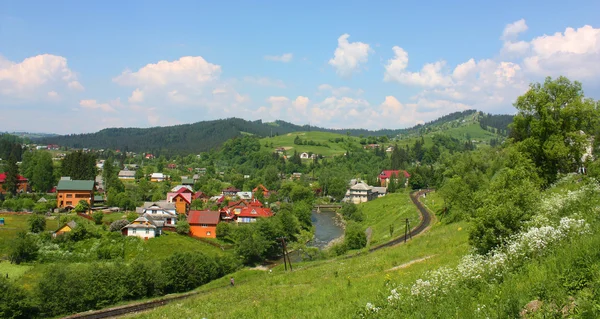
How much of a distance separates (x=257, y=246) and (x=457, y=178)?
2649cm

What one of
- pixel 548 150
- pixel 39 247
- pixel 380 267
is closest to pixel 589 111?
pixel 548 150

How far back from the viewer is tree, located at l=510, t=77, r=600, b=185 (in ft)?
86.5

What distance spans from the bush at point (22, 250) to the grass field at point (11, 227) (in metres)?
2.27

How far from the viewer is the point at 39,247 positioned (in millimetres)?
47375

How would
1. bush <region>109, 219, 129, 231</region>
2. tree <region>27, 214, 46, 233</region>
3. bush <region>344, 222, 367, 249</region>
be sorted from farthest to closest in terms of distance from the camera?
bush <region>109, 219, 129, 231</region>
tree <region>27, 214, 46, 233</region>
bush <region>344, 222, 367, 249</region>

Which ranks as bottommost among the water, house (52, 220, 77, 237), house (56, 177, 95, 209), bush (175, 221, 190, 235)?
the water

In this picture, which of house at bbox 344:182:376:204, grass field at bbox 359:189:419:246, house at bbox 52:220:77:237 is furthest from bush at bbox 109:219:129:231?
house at bbox 344:182:376:204

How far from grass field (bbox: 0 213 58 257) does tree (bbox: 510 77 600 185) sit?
174 feet

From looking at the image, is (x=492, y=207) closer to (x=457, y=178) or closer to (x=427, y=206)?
(x=457, y=178)

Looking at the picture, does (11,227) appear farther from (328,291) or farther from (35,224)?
(328,291)

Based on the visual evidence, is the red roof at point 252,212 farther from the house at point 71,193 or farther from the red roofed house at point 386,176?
the red roofed house at point 386,176

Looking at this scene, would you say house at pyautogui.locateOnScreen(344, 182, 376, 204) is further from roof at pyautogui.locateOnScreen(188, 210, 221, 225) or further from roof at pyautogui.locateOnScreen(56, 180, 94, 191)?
roof at pyautogui.locateOnScreen(56, 180, 94, 191)

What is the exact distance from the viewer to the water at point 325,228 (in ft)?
218

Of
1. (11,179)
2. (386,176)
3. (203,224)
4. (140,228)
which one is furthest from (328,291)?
(386,176)
